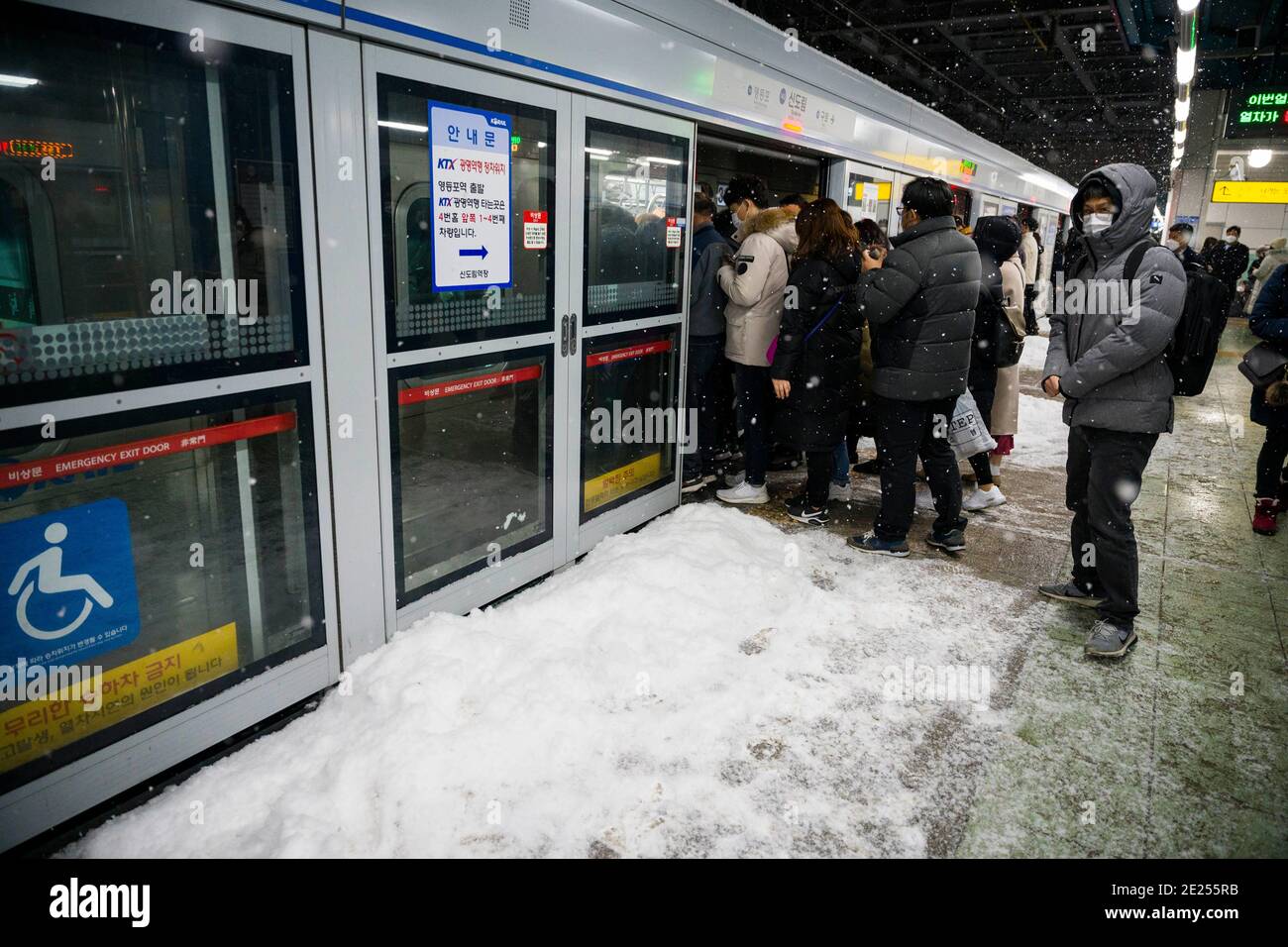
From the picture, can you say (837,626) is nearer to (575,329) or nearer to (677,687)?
(677,687)

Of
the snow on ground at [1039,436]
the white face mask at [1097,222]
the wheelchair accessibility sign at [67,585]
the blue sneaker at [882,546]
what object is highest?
the white face mask at [1097,222]

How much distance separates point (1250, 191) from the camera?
715 inches

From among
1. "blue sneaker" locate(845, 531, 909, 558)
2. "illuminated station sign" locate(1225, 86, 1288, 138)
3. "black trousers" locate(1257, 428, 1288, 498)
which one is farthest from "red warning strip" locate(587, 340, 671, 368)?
"illuminated station sign" locate(1225, 86, 1288, 138)

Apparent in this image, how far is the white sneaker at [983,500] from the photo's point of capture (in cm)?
534

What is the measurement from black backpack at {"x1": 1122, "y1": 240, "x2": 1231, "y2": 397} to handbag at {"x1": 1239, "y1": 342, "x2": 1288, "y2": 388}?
1.75 metres

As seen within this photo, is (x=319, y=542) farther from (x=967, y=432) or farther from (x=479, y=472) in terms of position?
(x=967, y=432)

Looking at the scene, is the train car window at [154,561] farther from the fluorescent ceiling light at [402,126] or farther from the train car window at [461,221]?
the fluorescent ceiling light at [402,126]

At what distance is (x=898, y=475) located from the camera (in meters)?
4.32

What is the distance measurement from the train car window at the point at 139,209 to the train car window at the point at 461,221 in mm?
441

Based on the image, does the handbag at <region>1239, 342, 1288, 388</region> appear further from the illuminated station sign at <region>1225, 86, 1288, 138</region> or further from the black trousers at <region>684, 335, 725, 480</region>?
the illuminated station sign at <region>1225, 86, 1288, 138</region>

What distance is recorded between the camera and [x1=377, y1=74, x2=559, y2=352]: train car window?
2.92 metres

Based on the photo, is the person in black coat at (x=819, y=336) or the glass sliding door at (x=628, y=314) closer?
the glass sliding door at (x=628, y=314)

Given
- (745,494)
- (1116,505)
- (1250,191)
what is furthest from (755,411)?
(1250,191)

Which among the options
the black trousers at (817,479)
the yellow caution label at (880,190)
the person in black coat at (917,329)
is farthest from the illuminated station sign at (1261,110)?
the black trousers at (817,479)
